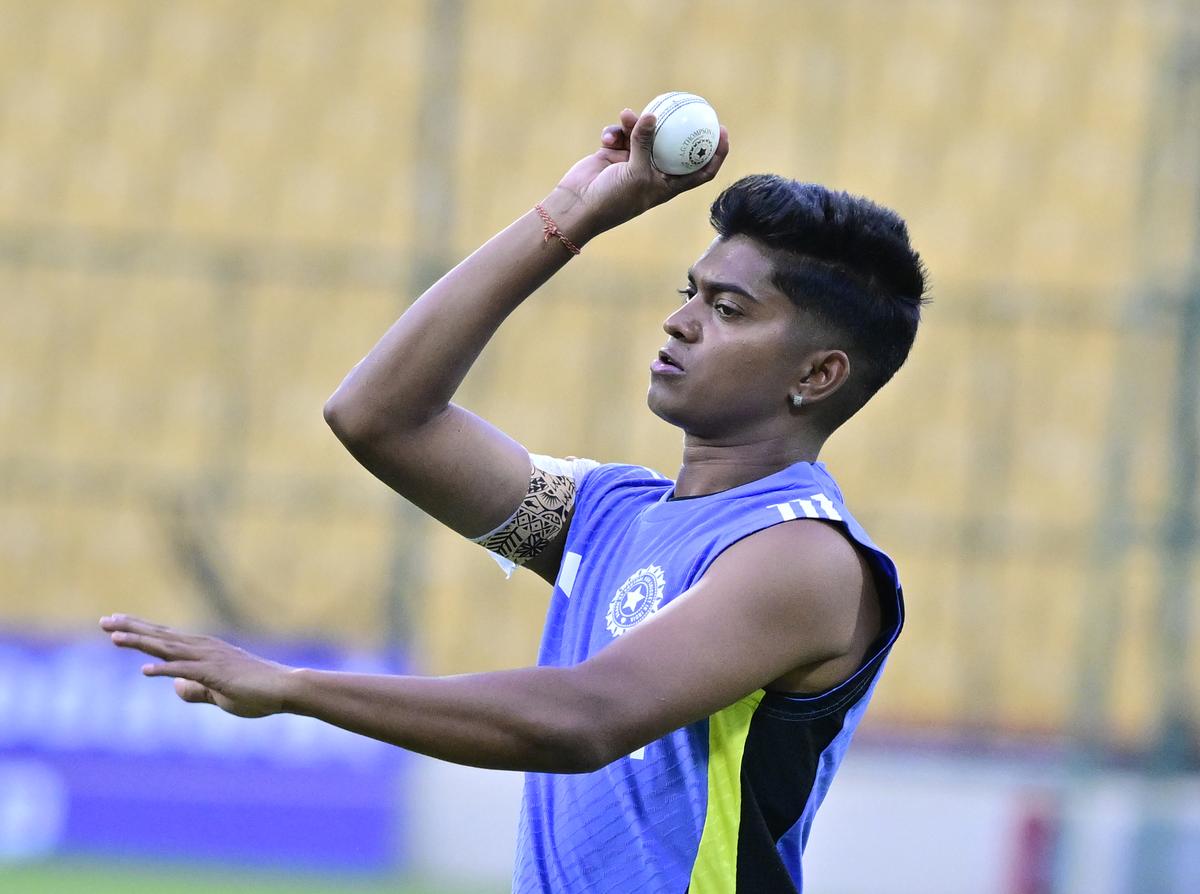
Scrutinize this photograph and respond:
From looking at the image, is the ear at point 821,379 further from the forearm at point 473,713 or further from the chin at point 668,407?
the forearm at point 473,713

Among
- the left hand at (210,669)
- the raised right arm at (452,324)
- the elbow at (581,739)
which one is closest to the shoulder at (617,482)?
the raised right arm at (452,324)

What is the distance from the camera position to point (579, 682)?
2.79m

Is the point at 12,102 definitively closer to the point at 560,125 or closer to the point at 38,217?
the point at 38,217

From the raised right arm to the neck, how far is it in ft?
1.46

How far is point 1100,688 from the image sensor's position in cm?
980

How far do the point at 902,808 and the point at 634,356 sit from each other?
361 centimetres

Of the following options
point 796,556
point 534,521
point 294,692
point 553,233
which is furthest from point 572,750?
point 553,233

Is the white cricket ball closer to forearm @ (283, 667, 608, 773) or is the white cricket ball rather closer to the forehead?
the forehead

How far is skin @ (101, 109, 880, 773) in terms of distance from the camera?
2730mm

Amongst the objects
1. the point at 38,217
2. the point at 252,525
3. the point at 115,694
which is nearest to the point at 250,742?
the point at 115,694

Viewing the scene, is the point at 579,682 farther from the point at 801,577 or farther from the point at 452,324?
the point at 452,324

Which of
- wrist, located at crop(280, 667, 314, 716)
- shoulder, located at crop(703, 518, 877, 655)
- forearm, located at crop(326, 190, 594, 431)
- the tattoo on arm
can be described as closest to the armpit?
the tattoo on arm

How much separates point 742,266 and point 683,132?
0.26 metres

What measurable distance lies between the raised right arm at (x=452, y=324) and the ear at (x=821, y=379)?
404 mm
